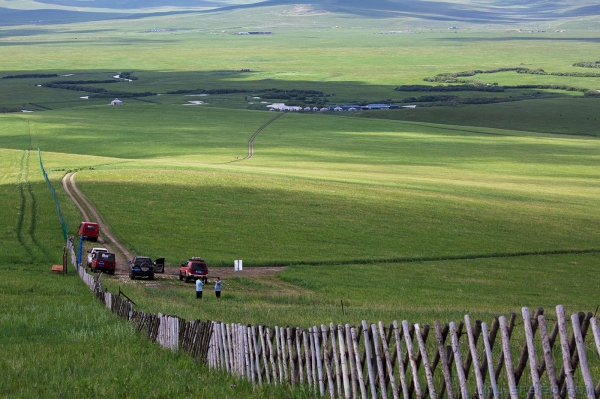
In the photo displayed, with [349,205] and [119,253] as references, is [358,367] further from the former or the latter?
[349,205]

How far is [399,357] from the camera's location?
8672mm

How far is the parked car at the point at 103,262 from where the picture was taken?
38156mm

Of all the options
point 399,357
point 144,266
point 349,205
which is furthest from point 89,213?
point 399,357

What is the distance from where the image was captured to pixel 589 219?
190 ft

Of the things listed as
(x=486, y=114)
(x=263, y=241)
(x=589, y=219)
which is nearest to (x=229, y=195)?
(x=263, y=241)

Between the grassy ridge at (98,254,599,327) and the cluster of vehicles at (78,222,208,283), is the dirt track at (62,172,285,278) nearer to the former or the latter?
the grassy ridge at (98,254,599,327)

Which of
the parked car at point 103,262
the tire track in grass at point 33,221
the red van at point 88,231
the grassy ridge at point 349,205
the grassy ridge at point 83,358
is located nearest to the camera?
the grassy ridge at point 83,358

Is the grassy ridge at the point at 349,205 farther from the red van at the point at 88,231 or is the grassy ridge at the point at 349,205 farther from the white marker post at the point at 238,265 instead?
the white marker post at the point at 238,265

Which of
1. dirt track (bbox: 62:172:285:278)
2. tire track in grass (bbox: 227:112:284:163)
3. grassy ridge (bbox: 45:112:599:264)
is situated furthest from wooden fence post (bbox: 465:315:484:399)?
tire track in grass (bbox: 227:112:284:163)

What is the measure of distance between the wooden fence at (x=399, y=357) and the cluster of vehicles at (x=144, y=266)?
21.9 metres

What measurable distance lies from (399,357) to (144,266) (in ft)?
97.1

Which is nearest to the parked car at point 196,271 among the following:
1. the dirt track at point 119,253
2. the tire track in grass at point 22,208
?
the dirt track at point 119,253

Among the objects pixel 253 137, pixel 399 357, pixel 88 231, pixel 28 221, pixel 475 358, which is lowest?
pixel 253 137

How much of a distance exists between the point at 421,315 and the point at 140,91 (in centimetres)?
18306
